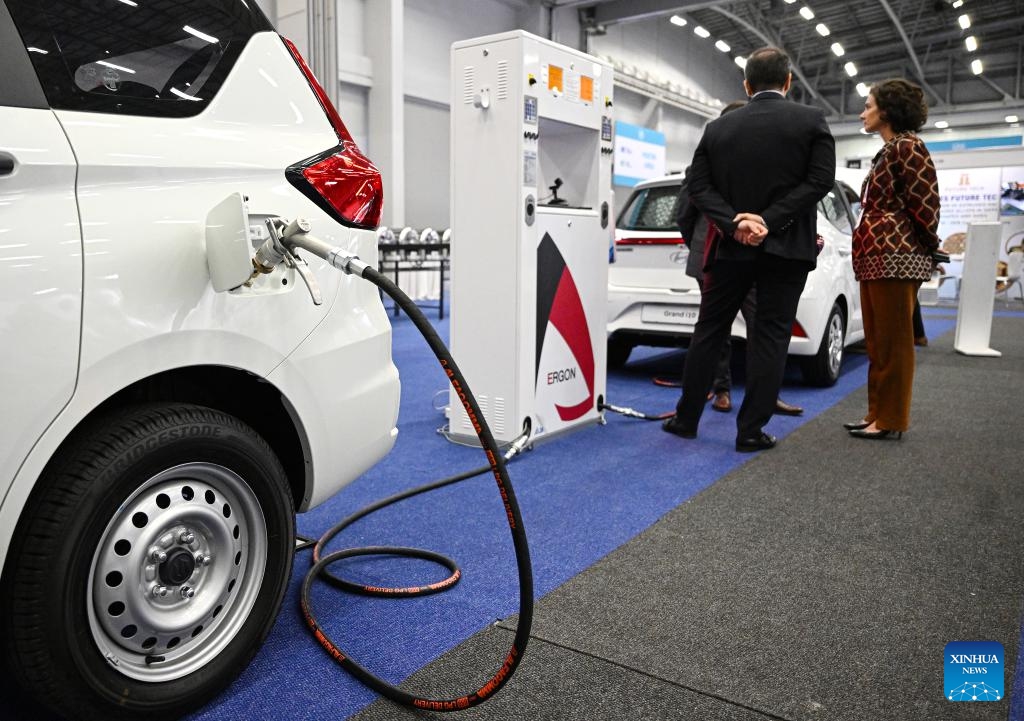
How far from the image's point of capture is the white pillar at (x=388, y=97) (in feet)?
36.8

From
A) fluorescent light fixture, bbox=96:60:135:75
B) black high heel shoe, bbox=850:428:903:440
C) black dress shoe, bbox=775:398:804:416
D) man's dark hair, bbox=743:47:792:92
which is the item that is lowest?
black dress shoe, bbox=775:398:804:416

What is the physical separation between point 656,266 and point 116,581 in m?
4.13

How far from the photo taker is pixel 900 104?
11.8ft

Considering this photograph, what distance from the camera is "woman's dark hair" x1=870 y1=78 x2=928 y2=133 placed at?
3586mm

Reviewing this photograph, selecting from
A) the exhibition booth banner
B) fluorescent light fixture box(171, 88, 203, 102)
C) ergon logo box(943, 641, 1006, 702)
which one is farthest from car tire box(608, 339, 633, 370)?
the exhibition booth banner

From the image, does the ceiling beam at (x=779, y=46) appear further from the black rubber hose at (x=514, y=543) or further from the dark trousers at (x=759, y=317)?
the black rubber hose at (x=514, y=543)

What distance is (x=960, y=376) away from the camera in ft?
19.3

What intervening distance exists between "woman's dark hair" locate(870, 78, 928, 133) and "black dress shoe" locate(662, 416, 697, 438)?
64.7 inches

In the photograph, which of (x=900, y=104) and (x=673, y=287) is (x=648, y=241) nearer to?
(x=673, y=287)

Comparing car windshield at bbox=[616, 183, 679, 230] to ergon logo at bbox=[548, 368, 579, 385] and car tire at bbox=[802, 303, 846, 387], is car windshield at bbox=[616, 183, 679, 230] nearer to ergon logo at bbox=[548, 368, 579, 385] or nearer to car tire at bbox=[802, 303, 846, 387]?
car tire at bbox=[802, 303, 846, 387]

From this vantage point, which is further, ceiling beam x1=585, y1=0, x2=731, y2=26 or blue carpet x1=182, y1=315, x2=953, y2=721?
ceiling beam x1=585, y1=0, x2=731, y2=26

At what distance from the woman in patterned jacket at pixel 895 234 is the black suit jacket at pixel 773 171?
35 centimetres

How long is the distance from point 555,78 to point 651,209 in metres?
1.79

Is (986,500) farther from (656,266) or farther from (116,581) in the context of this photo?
(116,581)
